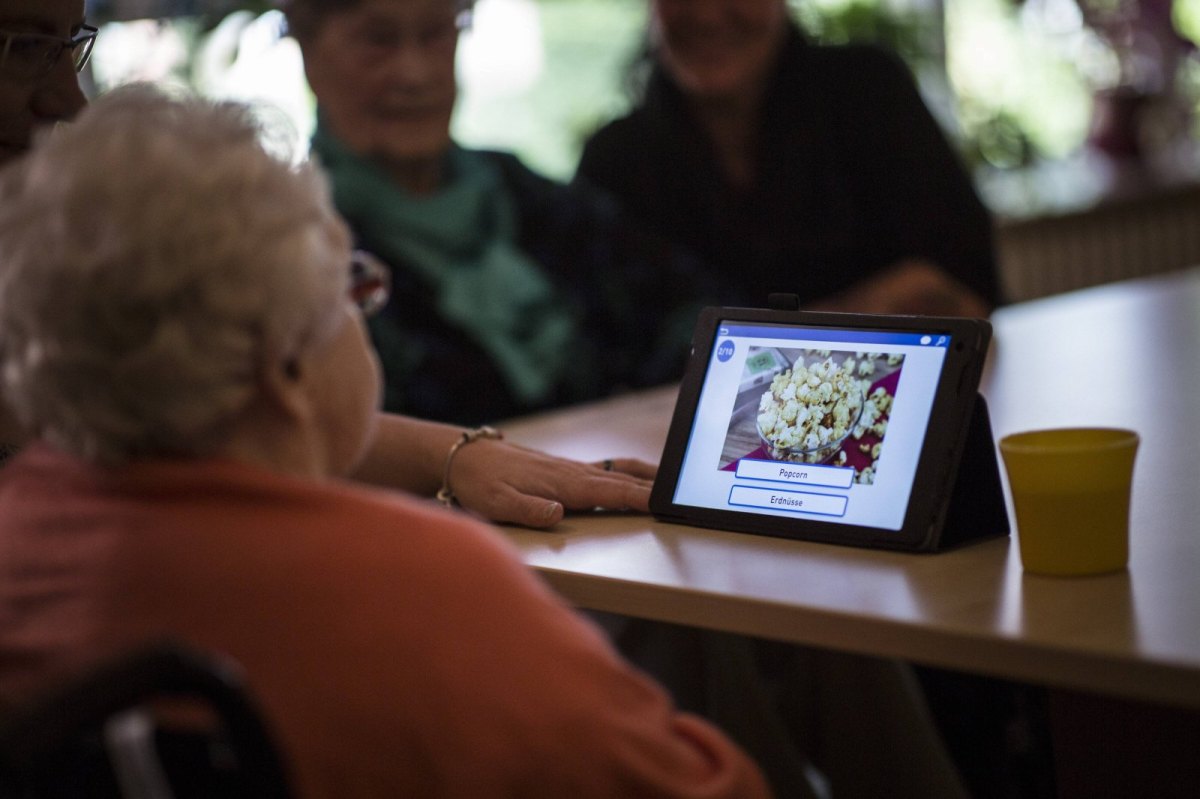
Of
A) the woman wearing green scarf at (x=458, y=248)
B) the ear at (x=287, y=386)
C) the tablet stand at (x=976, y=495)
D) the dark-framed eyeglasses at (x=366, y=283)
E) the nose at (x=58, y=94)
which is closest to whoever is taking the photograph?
the ear at (x=287, y=386)

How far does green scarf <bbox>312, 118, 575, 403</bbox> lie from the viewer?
255cm

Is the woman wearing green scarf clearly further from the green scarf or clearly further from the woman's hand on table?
the woman's hand on table

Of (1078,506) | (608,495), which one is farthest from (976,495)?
(608,495)

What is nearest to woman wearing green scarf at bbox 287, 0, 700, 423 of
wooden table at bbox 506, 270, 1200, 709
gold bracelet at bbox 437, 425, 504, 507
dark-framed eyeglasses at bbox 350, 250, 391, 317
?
dark-framed eyeglasses at bbox 350, 250, 391, 317

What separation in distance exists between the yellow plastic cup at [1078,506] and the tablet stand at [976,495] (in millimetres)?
95

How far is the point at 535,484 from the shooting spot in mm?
1442

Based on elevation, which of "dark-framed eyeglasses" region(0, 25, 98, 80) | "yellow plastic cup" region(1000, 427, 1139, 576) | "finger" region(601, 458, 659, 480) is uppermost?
"dark-framed eyeglasses" region(0, 25, 98, 80)

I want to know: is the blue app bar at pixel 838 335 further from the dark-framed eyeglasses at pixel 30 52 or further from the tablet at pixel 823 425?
the dark-framed eyeglasses at pixel 30 52

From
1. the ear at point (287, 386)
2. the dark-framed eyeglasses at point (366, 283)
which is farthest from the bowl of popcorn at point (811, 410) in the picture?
the dark-framed eyeglasses at point (366, 283)

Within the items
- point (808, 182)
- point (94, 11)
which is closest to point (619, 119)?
Result: point (808, 182)

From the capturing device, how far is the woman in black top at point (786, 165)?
2.78 m

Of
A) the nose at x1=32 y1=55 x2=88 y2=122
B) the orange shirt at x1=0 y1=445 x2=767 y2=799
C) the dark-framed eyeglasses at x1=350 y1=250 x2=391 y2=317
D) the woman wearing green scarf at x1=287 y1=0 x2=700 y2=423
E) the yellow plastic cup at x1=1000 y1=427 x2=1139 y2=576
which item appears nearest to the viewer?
the orange shirt at x1=0 y1=445 x2=767 y2=799

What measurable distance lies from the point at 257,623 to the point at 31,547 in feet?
0.57

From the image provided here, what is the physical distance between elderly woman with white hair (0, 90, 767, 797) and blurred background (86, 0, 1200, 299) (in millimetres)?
3180
